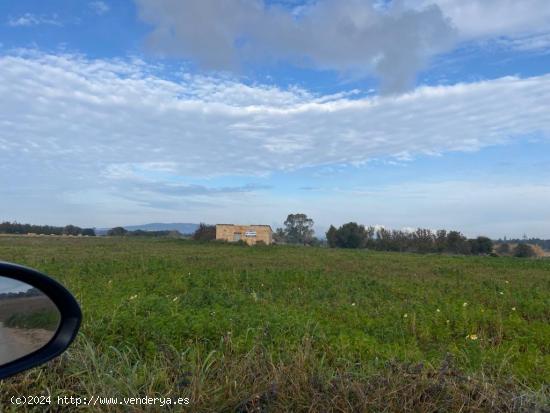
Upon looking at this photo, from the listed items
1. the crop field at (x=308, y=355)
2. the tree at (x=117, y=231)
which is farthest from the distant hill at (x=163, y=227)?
the crop field at (x=308, y=355)

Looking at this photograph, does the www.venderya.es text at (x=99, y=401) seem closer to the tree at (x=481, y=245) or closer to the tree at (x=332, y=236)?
the tree at (x=481, y=245)

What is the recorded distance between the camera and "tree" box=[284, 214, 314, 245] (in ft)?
237

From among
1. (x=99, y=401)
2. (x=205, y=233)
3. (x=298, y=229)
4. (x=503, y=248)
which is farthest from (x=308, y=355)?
(x=298, y=229)

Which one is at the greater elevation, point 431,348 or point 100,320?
point 100,320

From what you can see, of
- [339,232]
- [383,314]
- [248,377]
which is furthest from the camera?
[339,232]

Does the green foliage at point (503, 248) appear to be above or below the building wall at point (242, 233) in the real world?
below

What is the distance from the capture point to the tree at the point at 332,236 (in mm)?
60375

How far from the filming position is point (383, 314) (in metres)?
8.52

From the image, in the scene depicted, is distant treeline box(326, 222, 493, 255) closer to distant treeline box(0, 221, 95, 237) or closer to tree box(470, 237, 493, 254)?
tree box(470, 237, 493, 254)

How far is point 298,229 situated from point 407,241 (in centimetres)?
2179

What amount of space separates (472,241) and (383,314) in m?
43.8

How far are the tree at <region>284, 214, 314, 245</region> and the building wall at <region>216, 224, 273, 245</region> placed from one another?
21.1m

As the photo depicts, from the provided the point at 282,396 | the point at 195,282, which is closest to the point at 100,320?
the point at 282,396

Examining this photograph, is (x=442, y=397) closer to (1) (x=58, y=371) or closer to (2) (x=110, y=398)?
(2) (x=110, y=398)
